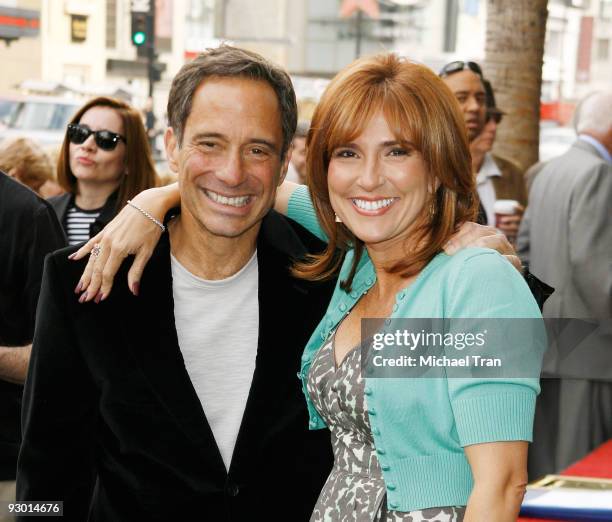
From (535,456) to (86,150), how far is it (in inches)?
123

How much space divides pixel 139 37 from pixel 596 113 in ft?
37.6

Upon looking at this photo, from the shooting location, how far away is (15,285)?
10.7 feet

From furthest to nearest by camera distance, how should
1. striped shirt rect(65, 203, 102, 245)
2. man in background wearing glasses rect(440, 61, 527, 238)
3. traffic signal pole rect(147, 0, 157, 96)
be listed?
1. traffic signal pole rect(147, 0, 157, 96)
2. striped shirt rect(65, 203, 102, 245)
3. man in background wearing glasses rect(440, 61, 527, 238)

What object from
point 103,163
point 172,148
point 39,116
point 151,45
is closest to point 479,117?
point 103,163

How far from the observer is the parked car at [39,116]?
18.9 m

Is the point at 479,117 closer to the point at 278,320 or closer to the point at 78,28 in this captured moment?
the point at 278,320

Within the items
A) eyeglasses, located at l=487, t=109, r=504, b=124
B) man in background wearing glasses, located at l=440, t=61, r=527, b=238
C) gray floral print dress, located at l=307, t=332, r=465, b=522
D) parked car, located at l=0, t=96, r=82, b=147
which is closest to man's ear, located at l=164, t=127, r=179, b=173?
gray floral print dress, located at l=307, t=332, r=465, b=522

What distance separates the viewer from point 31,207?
10.8ft

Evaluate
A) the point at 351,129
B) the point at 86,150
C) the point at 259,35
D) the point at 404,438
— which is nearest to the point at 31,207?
the point at 351,129

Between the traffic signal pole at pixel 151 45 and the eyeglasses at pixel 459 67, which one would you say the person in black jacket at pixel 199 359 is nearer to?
the eyeglasses at pixel 459 67

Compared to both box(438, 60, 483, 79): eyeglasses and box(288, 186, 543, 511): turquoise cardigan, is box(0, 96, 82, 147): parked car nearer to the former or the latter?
box(438, 60, 483, 79): eyeglasses

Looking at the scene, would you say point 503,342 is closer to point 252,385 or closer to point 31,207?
point 252,385

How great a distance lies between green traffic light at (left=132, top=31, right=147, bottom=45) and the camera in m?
15.5

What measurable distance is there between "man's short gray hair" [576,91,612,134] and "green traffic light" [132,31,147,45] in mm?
11200
